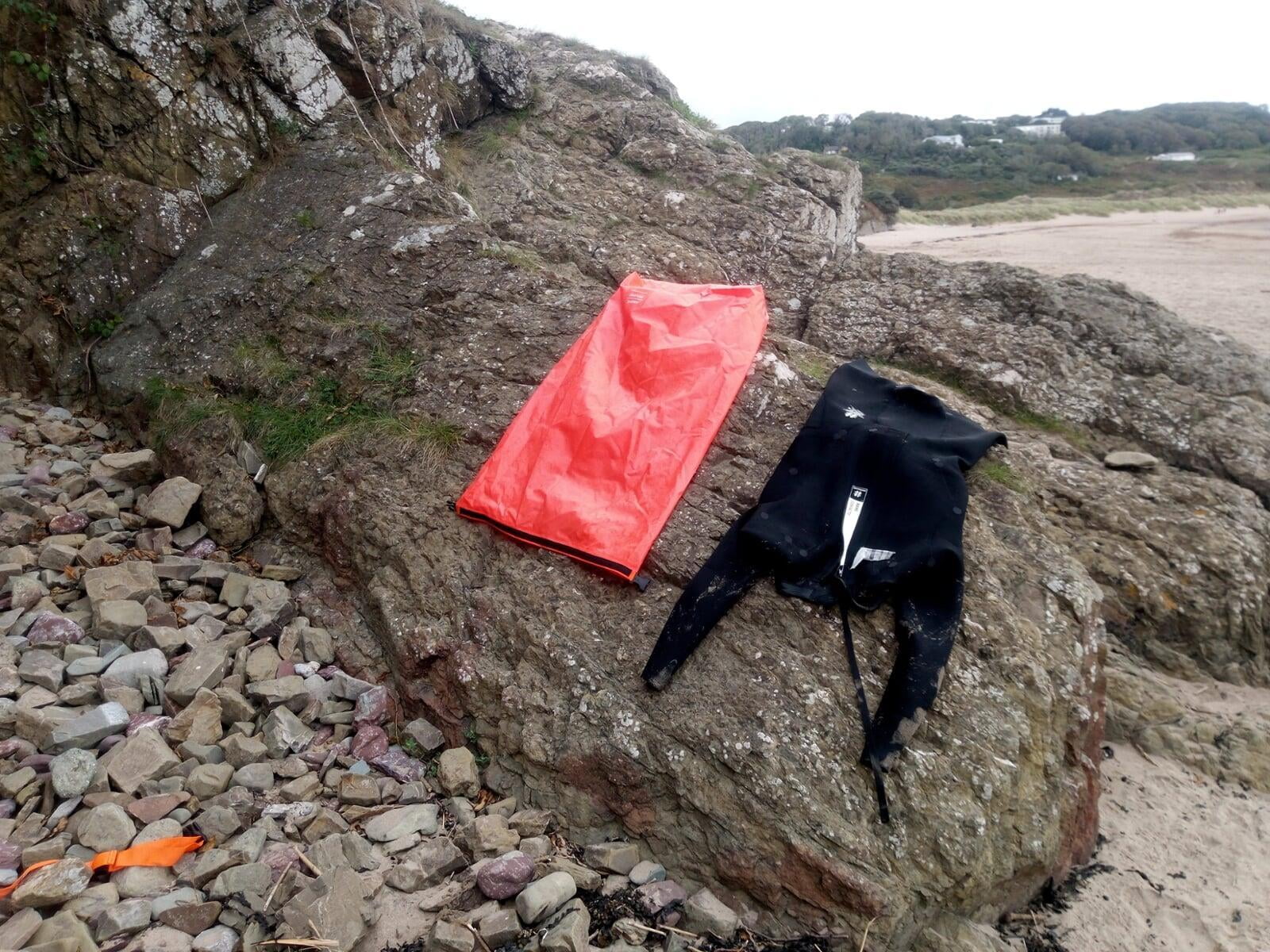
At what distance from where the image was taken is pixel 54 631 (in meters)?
3.03

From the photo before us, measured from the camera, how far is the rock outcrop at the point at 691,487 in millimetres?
2598

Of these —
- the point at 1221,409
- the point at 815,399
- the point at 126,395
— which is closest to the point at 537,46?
the point at 126,395

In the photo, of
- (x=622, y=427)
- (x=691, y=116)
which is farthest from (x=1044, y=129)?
(x=622, y=427)

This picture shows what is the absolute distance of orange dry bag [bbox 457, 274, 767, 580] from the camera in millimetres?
3281

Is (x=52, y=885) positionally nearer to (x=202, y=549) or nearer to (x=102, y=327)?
(x=202, y=549)

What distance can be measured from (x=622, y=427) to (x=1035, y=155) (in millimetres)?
49452

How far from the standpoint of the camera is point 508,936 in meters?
2.23

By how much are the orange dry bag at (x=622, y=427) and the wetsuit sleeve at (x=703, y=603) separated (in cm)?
30

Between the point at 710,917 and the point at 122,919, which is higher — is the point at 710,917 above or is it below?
below

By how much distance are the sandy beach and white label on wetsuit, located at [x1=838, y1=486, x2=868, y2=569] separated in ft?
24.2

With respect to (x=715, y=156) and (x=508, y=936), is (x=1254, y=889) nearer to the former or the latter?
(x=508, y=936)

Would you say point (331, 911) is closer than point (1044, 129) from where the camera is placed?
Yes

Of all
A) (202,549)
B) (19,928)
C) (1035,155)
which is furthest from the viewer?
(1035,155)

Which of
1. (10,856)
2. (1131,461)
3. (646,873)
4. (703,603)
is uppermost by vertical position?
(1131,461)
